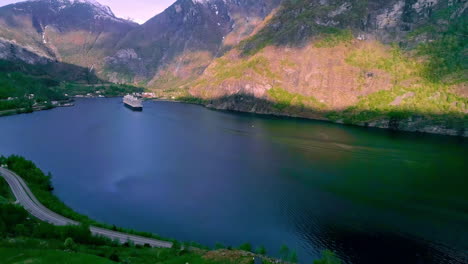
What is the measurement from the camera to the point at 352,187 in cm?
8656

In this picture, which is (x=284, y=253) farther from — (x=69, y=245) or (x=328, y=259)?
(x=69, y=245)

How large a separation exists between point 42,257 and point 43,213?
1184 inches

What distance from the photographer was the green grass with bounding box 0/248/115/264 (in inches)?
1250

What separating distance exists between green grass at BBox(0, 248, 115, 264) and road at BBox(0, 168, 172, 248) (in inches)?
548

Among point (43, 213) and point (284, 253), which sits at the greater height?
point (43, 213)

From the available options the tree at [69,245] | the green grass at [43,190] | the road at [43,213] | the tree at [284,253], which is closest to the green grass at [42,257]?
the tree at [69,245]

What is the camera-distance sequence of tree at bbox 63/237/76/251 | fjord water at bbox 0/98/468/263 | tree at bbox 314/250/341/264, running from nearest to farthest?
tree at bbox 63/237/76/251 < tree at bbox 314/250/341/264 < fjord water at bbox 0/98/468/263

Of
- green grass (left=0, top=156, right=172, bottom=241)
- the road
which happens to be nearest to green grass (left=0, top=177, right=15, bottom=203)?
the road

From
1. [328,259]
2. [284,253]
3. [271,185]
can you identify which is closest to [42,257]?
[284,253]

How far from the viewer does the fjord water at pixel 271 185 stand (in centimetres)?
6041

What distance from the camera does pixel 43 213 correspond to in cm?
5900

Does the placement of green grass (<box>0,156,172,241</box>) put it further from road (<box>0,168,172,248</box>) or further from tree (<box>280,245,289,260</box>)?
tree (<box>280,245,289,260</box>)

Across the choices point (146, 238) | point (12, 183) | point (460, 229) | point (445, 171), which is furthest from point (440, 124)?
point (12, 183)

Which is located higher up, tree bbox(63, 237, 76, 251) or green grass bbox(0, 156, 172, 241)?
tree bbox(63, 237, 76, 251)
